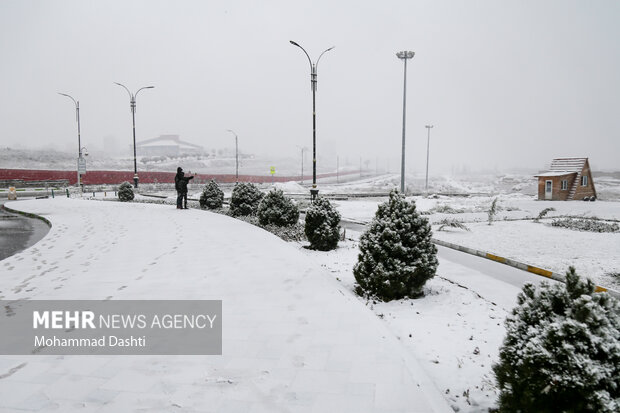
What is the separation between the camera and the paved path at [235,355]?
351cm

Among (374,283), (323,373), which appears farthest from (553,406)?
(374,283)

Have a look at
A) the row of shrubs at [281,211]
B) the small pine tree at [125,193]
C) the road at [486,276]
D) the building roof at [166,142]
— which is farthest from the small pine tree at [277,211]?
the building roof at [166,142]

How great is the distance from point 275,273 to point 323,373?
12.7 ft

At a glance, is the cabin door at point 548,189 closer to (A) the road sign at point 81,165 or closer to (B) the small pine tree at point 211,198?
(B) the small pine tree at point 211,198

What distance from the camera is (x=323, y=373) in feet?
13.0

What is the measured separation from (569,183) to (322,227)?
3289 centimetres

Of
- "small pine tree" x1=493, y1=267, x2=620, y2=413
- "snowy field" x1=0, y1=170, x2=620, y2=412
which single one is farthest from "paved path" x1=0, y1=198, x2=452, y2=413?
"small pine tree" x1=493, y1=267, x2=620, y2=413

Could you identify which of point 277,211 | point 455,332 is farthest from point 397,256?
point 277,211

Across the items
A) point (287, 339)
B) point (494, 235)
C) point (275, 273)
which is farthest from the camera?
point (494, 235)

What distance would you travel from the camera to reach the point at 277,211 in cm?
1491

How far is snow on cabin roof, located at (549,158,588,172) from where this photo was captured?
34.9 metres

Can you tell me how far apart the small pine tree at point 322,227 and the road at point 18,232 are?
7826 mm

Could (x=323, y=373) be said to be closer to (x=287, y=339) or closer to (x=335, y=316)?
(x=287, y=339)

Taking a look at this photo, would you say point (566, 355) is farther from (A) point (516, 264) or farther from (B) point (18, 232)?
(B) point (18, 232)
